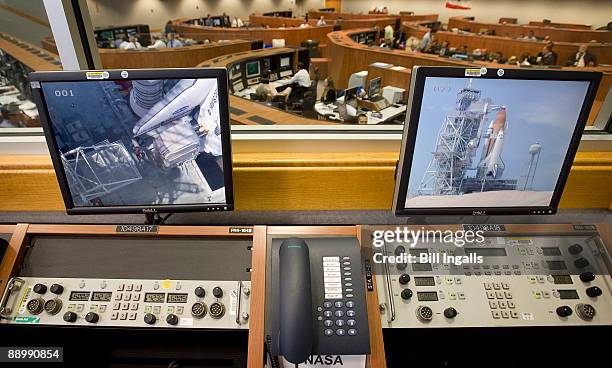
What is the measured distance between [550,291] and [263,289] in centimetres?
73

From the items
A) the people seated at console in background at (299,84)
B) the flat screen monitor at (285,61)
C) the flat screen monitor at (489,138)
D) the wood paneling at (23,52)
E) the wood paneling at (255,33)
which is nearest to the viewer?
the flat screen monitor at (489,138)

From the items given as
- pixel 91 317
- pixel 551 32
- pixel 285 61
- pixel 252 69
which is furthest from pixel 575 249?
pixel 551 32

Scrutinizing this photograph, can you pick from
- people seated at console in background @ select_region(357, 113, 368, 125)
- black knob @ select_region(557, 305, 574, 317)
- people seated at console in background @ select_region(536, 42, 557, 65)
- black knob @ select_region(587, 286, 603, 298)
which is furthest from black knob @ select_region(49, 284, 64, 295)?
people seated at console in background @ select_region(536, 42, 557, 65)

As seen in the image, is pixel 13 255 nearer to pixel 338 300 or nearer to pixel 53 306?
pixel 53 306

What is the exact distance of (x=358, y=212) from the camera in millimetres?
1226

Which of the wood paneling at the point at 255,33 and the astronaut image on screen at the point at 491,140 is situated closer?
the astronaut image on screen at the point at 491,140

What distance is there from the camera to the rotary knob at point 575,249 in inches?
37.1

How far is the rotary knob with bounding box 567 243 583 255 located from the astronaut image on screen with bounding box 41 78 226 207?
0.96m

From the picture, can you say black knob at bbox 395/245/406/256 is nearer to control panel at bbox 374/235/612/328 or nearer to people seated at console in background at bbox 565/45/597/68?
control panel at bbox 374/235/612/328

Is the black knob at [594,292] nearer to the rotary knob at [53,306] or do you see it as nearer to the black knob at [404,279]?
the black knob at [404,279]

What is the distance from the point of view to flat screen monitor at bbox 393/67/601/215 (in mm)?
829

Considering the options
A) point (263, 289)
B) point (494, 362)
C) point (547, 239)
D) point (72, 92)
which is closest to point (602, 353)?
point (494, 362)

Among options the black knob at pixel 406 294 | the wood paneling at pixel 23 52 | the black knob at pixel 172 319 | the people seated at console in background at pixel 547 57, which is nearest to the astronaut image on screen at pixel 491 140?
the black knob at pixel 406 294

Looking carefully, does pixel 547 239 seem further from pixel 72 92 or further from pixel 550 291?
pixel 72 92
